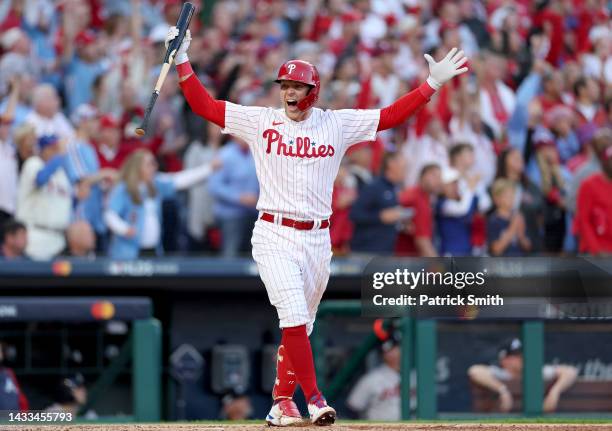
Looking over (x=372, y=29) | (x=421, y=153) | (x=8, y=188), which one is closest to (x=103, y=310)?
(x=8, y=188)

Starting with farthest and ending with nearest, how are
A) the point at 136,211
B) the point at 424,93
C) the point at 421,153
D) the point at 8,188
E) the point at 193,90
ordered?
1. the point at 421,153
2. the point at 136,211
3. the point at 8,188
4. the point at 424,93
5. the point at 193,90

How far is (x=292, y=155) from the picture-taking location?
6078 mm

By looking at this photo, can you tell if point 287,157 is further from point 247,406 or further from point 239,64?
point 239,64

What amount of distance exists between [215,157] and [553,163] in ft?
9.25

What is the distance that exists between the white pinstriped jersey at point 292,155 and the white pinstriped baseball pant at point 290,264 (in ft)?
0.29

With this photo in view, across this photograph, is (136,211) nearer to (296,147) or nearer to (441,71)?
(296,147)

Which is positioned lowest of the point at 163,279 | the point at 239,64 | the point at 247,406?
the point at 247,406

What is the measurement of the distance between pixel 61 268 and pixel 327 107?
3.06m

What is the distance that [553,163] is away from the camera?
441 inches

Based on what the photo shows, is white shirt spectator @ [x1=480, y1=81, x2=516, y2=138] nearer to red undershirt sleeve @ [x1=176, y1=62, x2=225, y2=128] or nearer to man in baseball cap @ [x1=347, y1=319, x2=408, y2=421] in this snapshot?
man in baseball cap @ [x1=347, y1=319, x2=408, y2=421]

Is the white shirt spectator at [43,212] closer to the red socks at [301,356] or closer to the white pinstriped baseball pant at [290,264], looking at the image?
the white pinstriped baseball pant at [290,264]

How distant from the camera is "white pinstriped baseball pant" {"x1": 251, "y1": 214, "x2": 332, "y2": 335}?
597 centimetres

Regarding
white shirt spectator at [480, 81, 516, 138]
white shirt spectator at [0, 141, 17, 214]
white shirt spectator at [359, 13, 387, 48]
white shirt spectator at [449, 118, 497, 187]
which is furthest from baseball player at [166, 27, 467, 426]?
white shirt spectator at [359, 13, 387, 48]

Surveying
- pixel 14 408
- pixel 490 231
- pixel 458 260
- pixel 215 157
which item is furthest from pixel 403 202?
pixel 14 408
